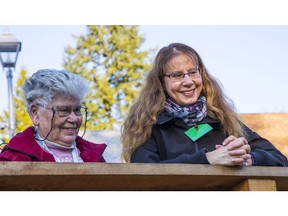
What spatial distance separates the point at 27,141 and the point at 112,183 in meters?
1.00

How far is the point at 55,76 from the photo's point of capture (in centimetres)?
379

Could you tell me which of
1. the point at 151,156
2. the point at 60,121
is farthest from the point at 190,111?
the point at 60,121

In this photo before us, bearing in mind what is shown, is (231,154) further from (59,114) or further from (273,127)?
(273,127)

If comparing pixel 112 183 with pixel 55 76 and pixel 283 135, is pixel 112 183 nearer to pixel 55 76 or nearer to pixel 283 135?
pixel 55 76

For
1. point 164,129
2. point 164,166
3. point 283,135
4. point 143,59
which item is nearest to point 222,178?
point 164,166

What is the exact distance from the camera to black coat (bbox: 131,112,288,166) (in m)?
3.57

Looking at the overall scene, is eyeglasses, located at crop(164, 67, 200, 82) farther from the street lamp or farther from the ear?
the street lamp

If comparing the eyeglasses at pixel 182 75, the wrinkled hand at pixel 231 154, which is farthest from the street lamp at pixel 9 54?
the wrinkled hand at pixel 231 154

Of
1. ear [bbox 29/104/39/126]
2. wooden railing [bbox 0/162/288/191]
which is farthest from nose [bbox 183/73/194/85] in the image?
wooden railing [bbox 0/162/288/191]

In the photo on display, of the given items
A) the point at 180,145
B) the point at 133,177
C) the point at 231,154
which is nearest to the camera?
the point at 133,177

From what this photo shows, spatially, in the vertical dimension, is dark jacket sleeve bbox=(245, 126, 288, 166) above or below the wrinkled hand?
below

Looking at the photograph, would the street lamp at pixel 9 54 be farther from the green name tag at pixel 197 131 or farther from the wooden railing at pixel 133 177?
the wooden railing at pixel 133 177

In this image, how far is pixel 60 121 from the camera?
377cm

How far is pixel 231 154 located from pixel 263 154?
2.33ft
